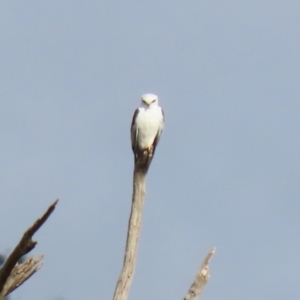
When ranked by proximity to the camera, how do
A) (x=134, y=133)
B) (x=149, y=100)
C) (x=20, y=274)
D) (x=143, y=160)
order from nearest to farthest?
1. (x=20, y=274)
2. (x=143, y=160)
3. (x=134, y=133)
4. (x=149, y=100)

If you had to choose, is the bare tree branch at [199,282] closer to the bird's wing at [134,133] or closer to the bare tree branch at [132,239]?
the bare tree branch at [132,239]

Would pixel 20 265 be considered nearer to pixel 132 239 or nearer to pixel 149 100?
pixel 132 239

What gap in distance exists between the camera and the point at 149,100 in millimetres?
16078

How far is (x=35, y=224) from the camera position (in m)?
9.91

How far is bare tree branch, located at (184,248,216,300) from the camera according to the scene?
11117 millimetres

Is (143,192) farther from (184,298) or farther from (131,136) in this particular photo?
(131,136)

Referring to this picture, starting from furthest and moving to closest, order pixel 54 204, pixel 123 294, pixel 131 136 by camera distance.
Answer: pixel 131 136 → pixel 123 294 → pixel 54 204

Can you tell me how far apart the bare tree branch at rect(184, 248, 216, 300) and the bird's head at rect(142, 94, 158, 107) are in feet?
16.5

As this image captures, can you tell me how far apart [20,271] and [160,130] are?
17.6 feet

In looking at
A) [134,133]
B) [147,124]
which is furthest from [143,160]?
[147,124]

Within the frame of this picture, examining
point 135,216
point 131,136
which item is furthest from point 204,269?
point 131,136

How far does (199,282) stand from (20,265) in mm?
1700

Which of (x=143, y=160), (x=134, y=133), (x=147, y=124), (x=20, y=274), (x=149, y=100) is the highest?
(x=149, y=100)

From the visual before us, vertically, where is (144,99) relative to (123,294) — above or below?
above
